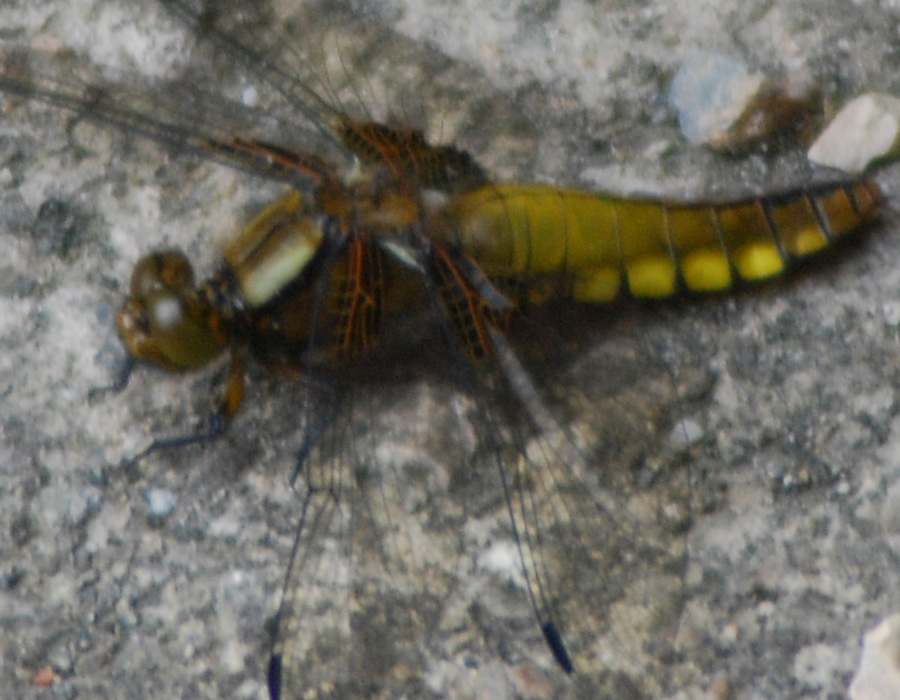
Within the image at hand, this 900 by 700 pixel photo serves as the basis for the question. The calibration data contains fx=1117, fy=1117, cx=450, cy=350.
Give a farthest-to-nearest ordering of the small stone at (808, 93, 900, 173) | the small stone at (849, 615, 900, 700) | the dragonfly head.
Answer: the small stone at (808, 93, 900, 173) < the dragonfly head < the small stone at (849, 615, 900, 700)

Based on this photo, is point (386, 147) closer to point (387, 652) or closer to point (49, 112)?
point (49, 112)

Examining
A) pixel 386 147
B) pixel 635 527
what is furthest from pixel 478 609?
pixel 386 147

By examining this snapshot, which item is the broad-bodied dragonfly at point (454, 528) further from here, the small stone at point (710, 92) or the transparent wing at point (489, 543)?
the small stone at point (710, 92)

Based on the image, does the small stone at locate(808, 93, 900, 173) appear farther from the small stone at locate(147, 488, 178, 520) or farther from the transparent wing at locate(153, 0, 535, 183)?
the small stone at locate(147, 488, 178, 520)

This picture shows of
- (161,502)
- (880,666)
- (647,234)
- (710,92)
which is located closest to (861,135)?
(710,92)

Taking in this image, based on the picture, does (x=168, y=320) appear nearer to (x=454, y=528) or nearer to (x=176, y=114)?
(x=176, y=114)

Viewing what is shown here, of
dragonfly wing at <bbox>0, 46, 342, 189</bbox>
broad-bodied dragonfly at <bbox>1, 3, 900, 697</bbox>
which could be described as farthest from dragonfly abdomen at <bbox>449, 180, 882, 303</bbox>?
dragonfly wing at <bbox>0, 46, 342, 189</bbox>

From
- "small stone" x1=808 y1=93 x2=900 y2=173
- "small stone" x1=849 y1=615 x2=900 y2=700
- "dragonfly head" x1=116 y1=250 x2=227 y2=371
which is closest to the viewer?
"small stone" x1=849 y1=615 x2=900 y2=700
